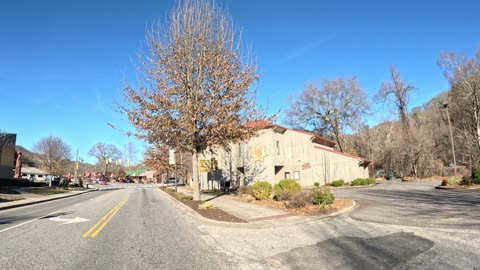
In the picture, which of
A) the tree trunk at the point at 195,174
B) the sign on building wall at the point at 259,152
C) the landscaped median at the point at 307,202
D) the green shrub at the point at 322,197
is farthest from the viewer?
the sign on building wall at the point at 259,152

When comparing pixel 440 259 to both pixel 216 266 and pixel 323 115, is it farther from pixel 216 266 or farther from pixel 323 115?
pixel 323 115

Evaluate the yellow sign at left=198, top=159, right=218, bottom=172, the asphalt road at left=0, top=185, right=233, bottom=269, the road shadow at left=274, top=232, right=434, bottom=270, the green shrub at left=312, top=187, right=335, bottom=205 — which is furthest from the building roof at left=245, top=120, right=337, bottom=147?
the road shadow at left=274, top=232, right=434, bottom=270

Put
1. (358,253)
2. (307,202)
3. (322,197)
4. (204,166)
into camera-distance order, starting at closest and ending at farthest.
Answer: (358,253), (322,197), (307,202), (204,166)

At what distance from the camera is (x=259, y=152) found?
108 ft

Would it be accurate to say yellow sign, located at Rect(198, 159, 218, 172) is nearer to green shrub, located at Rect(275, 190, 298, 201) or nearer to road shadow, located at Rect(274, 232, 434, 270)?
green shrub, located at Rect(275, 190, 298, 201)

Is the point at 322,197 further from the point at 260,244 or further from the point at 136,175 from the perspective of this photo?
the point at 136,175

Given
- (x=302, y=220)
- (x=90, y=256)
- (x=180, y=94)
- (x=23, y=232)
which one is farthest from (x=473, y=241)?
(x=180, y=94)

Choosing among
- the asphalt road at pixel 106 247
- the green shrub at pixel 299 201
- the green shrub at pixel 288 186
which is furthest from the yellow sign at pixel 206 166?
the asphalt road at pixel 106 247

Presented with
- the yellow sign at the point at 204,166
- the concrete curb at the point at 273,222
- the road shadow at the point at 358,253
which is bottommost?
the road shadow at the point at 358,253

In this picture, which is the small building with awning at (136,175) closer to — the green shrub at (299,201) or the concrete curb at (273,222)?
the green shrub at (299,201)

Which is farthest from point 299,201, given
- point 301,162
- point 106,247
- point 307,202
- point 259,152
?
point 301,162

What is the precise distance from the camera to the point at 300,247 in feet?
24.8

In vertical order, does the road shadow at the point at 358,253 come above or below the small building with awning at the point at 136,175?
below

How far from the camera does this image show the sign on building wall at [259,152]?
1287 inches
